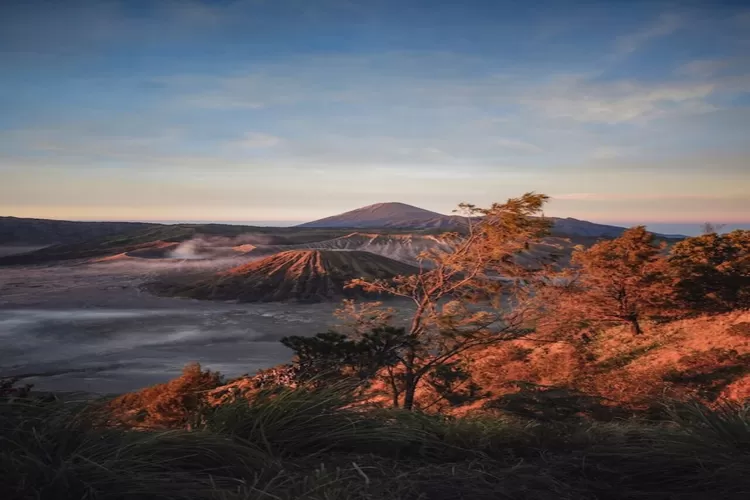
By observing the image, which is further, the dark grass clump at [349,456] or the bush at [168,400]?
the bush at [168,400]

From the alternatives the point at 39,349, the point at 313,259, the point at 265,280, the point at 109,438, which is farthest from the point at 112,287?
the point at 109,438

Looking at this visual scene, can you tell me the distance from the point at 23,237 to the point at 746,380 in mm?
212143

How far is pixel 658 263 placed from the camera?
21.0 m

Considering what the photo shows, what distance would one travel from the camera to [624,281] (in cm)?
2136

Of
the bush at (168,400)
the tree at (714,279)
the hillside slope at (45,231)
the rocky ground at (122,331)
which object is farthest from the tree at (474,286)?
the hillside slope at (45,231)

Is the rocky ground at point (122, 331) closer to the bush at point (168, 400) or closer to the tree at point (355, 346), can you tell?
the bush at point (168, 400)

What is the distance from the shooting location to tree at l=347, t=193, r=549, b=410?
12367mm

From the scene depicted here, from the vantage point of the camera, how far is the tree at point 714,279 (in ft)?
69.7

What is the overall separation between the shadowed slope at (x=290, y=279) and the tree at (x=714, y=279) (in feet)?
203

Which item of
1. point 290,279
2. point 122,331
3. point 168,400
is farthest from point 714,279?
point 290,279

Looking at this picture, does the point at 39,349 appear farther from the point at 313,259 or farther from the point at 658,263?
the point at 313,259

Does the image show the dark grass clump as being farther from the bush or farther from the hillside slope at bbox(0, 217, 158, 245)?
the hillside slope at bbox(0, 217, 158, 245)

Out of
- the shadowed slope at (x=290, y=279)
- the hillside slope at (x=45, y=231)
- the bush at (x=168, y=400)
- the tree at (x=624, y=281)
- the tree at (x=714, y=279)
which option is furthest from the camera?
the hillside slope at (x=45, y=231)

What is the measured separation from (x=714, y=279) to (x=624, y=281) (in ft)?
12.8
